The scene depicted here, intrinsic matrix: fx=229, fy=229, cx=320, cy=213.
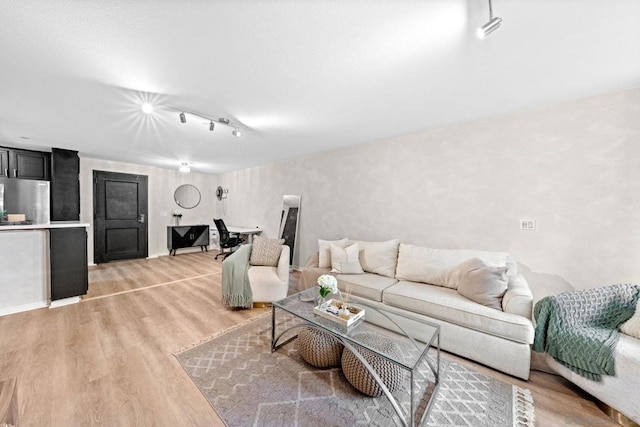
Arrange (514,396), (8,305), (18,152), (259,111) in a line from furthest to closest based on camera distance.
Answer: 1. (18,152)
2. (8,305)
3. (259,111)
4. (514,396)

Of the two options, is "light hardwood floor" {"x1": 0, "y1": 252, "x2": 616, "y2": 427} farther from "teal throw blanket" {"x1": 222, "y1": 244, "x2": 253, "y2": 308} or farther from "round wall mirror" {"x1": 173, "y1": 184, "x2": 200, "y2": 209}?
"round wall mirror" {"x1": 173, "y1": 184, "x2": 200, "y2": 209}

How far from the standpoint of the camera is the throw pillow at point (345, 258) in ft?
9.62

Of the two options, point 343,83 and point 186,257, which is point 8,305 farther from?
point 343,83

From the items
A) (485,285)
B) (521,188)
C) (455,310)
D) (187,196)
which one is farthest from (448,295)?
(187,196)

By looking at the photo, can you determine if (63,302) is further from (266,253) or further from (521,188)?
(521,188)

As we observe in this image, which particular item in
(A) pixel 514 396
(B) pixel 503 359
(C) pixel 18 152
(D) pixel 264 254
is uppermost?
(C) pixel 18 152

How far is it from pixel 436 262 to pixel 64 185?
6142 mm

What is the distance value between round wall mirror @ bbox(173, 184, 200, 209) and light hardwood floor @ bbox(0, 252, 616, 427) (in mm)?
3320

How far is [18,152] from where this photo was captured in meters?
3.93

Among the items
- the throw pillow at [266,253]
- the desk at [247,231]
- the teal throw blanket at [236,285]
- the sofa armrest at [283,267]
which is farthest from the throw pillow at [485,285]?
the desk at [247,231]

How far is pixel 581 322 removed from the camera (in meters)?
1.66

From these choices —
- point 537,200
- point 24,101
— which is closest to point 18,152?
point 24,101

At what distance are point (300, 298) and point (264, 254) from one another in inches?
45.8

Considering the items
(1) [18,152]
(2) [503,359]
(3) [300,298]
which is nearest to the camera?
(2) [503,359]
